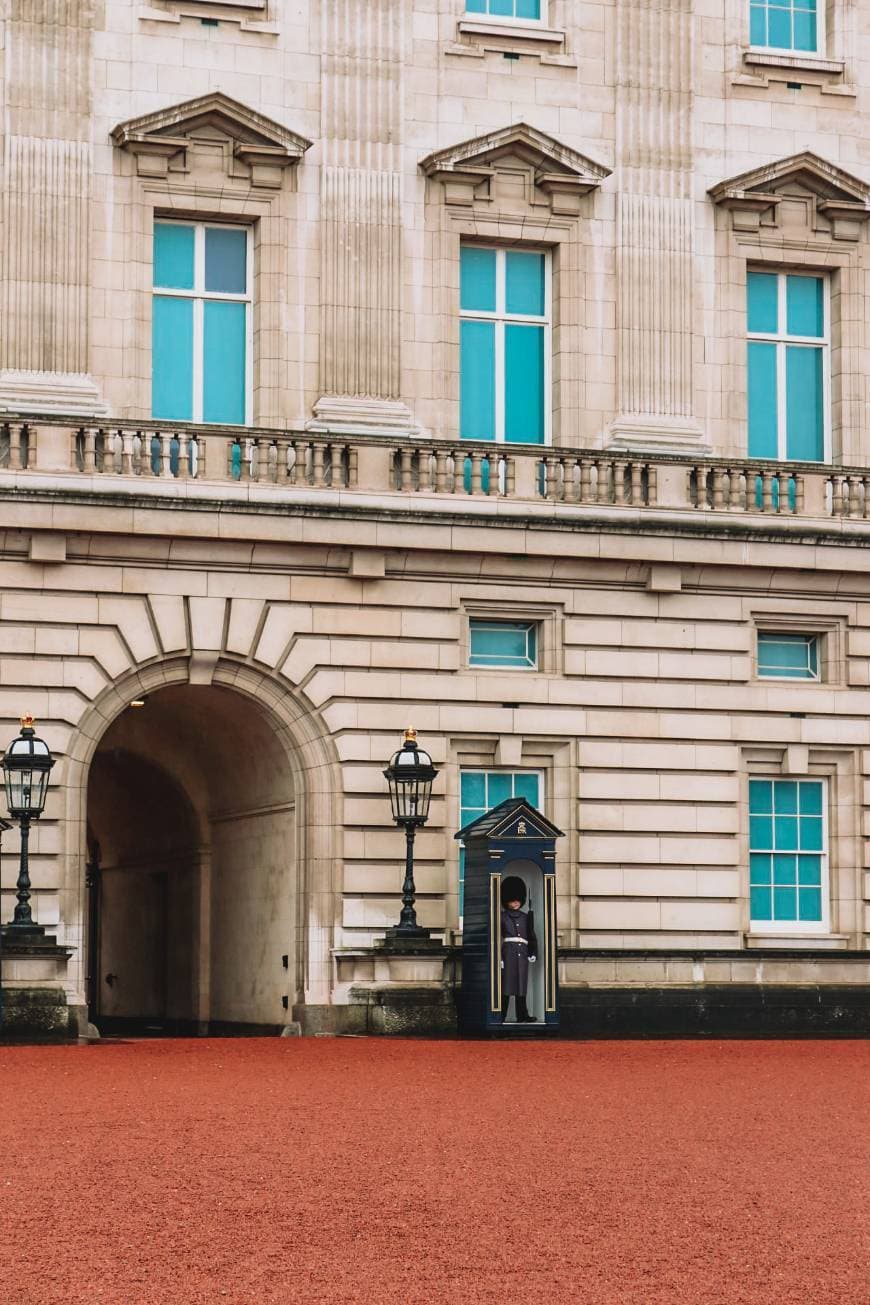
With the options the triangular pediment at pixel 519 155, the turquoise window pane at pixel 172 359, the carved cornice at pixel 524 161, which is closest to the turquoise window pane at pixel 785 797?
the carved cornice at pixel 524 161

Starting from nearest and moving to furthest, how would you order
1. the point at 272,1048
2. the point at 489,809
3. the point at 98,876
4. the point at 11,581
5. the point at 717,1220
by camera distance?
1. the point at 717,1220
2. the point at 272,1048
3. the point at 11,581
4. the point at 489,809
5. the point at 98,876

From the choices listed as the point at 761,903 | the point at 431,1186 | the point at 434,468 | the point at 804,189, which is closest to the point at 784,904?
the point at 761,903

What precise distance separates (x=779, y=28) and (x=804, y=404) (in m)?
4.79

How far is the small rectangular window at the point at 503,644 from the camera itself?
30.0 meters

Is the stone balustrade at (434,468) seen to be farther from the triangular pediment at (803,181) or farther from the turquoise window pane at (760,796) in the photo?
the triangular pediment at (803,181)

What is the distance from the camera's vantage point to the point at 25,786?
26422 millimetres

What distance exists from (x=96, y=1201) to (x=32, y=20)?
737 inches

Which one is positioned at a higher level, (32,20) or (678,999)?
(32,20)

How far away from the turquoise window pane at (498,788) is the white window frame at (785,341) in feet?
18.2

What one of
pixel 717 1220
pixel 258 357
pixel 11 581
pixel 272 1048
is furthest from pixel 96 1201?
pixel 258 357

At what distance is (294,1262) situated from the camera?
37.3ft

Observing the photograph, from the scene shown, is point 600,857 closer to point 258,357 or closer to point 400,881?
point 400,881

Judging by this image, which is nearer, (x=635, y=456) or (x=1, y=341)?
(x=1, y=341)

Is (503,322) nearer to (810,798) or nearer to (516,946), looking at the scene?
(810,798)
